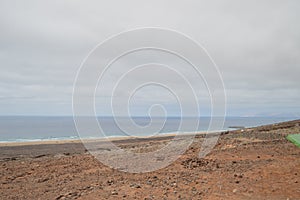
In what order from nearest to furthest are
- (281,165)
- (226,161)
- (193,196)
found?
(193,196), (281,165), (226,161)

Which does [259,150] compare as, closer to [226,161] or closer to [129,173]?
[226,161]

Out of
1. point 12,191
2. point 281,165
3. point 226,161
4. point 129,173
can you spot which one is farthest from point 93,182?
point 281,165

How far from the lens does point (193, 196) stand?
6.98 metres

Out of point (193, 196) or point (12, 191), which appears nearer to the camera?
point (193, 196)

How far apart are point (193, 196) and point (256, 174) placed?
8.33 ft

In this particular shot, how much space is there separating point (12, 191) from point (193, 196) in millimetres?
6046

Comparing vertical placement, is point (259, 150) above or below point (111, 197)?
above

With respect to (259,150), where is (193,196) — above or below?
below

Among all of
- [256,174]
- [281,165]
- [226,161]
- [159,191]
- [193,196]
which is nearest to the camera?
[193,196]

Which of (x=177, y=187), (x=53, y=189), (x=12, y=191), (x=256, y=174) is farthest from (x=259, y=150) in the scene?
(x=12, y=191)

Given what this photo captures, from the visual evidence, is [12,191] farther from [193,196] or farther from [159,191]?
[193,196]

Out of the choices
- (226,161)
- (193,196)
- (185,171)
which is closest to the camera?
(193,196)

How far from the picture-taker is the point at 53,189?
8.78 metres

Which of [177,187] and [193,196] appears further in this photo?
[177,187]
